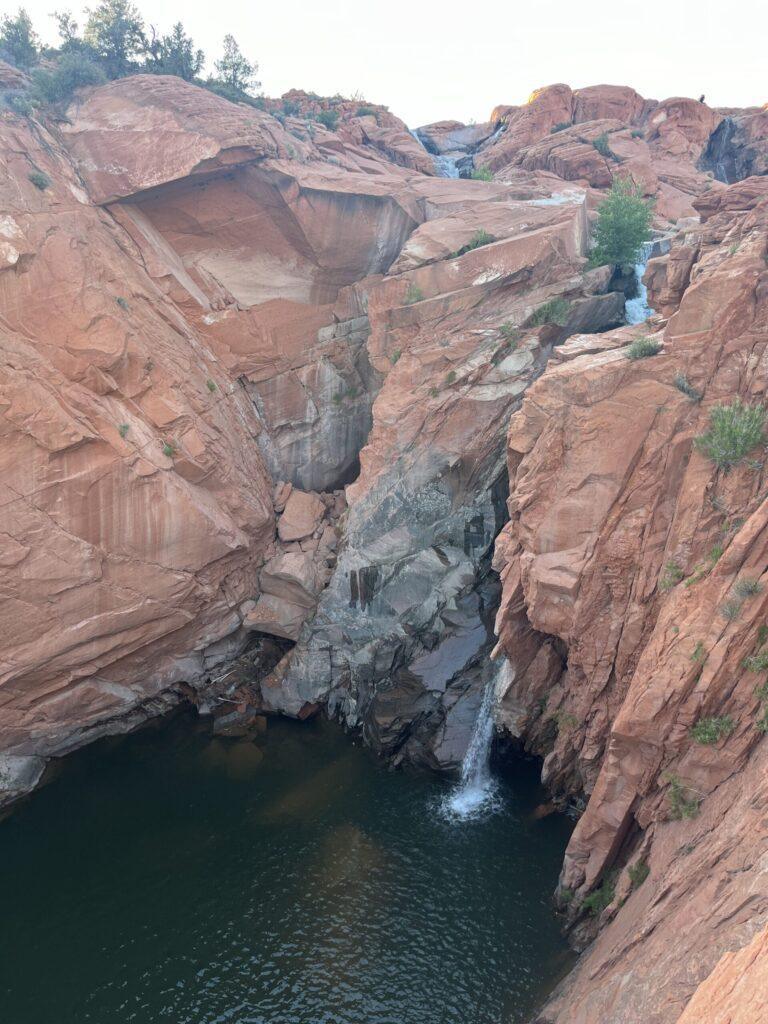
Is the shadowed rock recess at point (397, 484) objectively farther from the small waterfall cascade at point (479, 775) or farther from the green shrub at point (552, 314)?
the small waterfall cascade at point (479, 775)

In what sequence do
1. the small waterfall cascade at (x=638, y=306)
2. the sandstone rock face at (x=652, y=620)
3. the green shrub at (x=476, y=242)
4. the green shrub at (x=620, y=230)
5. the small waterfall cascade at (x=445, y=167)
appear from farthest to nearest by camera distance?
the small waterfall cascade at (x=445, y=167) < the green shrub at (x=476, y=242) < the small waterfall cascade at (x=638, y=306) < the green shrub at (x=620, y=230) < the sandstone rock face at (x=652, y=620)

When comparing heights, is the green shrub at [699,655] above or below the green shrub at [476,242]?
below

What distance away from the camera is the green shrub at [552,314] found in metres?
25.9

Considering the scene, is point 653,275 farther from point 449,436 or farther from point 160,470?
point 160,470

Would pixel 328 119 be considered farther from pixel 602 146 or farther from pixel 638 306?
pixel 638 306

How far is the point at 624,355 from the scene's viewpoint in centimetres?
1833

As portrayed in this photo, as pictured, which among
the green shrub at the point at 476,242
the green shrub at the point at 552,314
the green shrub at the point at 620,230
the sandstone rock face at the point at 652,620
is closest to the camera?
the sandstone rock face at the point at 652,620

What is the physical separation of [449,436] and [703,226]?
1029 cm

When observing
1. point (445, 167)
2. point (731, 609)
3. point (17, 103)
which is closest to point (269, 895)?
point (731, 609)

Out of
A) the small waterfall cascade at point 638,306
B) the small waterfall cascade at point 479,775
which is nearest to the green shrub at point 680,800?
the small waterfall cascade at point 479,775

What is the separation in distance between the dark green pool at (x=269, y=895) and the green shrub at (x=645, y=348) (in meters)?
13.3

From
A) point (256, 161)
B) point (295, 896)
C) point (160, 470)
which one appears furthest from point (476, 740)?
point (256, 161)

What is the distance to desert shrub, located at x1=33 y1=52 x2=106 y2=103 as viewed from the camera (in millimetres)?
27656

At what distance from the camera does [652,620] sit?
55.6ft
